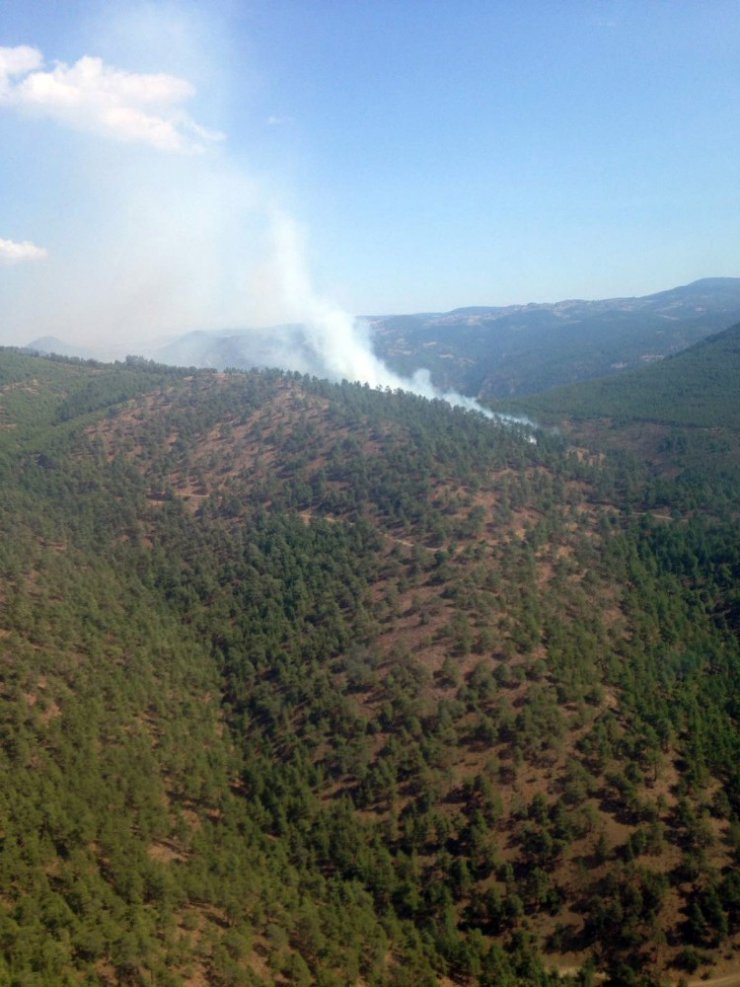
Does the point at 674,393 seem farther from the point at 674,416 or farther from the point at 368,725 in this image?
the point at 368,725

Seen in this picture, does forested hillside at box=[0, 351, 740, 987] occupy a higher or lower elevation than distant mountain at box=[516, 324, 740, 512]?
lower

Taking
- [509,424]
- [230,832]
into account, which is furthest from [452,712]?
[509,424]

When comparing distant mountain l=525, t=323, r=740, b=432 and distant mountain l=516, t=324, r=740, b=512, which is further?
distant mountain l=525, t=323, r=740, b=432

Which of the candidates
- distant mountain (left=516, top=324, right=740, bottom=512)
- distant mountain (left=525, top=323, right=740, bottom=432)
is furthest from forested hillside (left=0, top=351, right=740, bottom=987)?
distant mountain (left=525, top=323, right=740, bottom=432)

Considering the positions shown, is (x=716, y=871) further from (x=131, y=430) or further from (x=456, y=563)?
(x=131, y=430)

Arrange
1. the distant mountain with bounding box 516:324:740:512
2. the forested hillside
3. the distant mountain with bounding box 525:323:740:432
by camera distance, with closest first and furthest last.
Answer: the forested hillside
the distant mountain with bounding box 516:324:740:512
the distant mountain with bounding box 525:323:740:432

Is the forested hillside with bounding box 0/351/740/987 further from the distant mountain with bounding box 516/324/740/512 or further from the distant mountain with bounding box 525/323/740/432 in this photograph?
the distant mountain with bounding box 525/323/740/432

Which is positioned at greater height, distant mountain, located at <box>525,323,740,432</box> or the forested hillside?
distant mountain, located at <box>525,323,740,432</box>

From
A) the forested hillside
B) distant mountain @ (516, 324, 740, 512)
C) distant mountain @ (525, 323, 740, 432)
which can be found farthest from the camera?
distant mountain @ (525, 323, 740, 432)

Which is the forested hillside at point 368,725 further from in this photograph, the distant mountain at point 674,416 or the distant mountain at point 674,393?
the distant mountain at point 674,393

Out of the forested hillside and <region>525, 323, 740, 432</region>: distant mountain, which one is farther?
<region>525, 323, 740, 432</region>: distant mountain

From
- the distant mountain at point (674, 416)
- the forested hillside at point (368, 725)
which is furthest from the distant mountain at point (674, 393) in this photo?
the forested hillside at point (368, 725)
